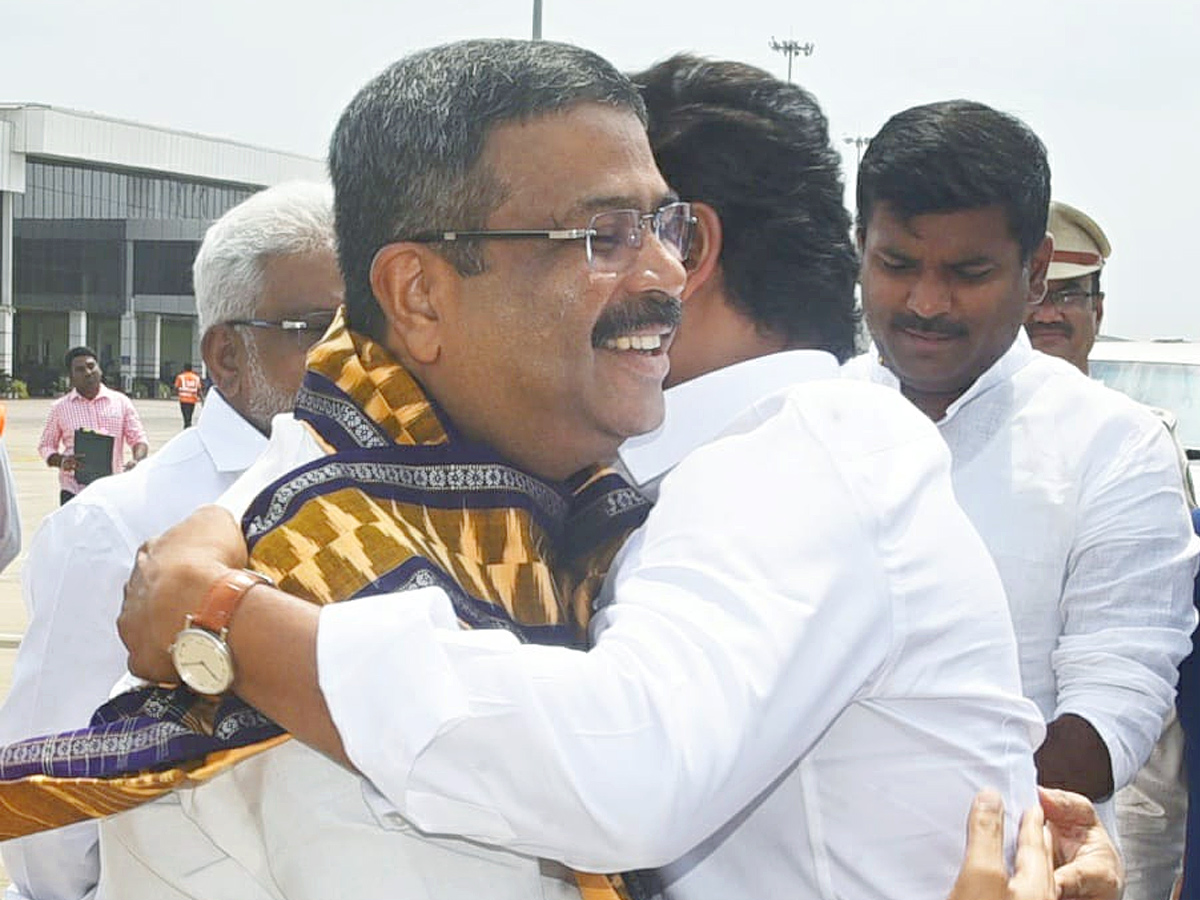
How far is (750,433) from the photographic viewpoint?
176cm

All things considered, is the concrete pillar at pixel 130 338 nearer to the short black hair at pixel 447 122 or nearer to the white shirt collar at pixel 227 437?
the white shirt collar at pixel 227 437

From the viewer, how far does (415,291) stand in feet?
6.42

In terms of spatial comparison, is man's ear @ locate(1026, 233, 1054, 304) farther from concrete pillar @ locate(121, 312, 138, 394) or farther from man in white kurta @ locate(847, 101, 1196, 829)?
concrete pillar @ locate(121, 312, 138, 394)

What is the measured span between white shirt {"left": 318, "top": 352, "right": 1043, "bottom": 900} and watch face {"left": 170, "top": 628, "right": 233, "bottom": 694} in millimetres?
121

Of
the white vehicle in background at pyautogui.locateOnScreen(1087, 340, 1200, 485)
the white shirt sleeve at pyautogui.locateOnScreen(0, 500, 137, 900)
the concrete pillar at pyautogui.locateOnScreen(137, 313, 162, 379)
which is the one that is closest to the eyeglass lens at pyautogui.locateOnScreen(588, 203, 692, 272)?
the white shirt sleeve at pyautogui.locateOnScreen(0, 500, 137, 900)

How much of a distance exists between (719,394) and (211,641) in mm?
687

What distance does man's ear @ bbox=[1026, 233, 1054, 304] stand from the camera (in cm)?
367

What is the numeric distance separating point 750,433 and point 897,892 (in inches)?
20.5

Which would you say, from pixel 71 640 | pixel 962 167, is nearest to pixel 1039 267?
pixel 962 167

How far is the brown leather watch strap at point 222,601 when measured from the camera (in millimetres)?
1671

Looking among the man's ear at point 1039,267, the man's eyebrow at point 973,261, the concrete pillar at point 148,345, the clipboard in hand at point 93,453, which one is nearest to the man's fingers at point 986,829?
the man's eyebrow at point 973,261

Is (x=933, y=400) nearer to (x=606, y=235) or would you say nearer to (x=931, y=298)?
(x=931, y=298)

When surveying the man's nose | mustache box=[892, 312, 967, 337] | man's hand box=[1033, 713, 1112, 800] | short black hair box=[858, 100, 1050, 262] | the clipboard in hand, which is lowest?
the clipboard in hand

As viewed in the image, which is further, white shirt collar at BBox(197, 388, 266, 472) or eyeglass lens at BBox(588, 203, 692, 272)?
white shirt collar at BBox(197, 388, 266, 472)
